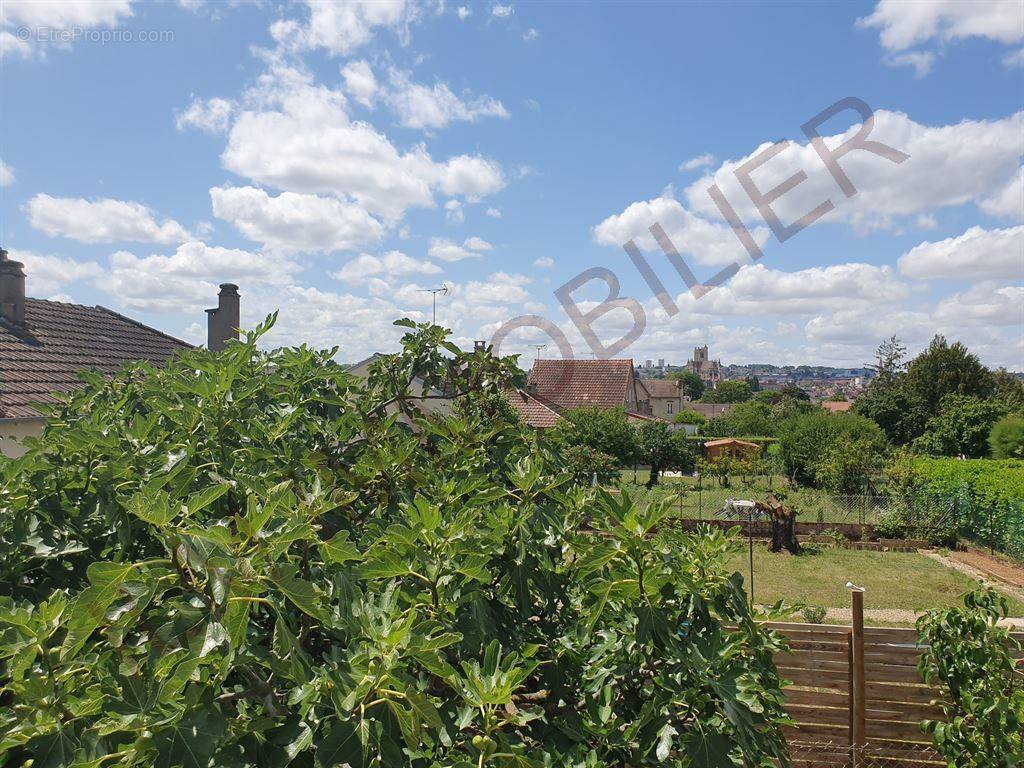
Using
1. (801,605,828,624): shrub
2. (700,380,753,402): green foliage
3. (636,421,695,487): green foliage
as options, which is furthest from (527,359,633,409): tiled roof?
(700,380,753,402): green foliage

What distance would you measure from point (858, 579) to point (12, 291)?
1797cm

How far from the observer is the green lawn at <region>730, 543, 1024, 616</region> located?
42.1 ft

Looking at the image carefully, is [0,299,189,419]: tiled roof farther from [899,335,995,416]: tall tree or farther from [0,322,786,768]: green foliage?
[899,335,995,416]: tall tree

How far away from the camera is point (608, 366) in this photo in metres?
37.8

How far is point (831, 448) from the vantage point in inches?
1036

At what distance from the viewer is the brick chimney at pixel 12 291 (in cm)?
1123

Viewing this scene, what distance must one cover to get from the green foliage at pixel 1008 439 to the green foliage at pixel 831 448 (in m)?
3.96

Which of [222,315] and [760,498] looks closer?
[222,315]

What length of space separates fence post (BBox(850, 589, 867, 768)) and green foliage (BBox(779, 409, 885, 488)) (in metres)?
21.5

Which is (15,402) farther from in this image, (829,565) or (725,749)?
(829,565)

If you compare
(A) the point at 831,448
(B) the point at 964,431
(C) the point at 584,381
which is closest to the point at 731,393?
(C) the point at 584,381

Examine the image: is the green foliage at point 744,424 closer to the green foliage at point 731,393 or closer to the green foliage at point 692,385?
the green foliage at point 731,393

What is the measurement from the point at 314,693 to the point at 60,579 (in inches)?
45.8

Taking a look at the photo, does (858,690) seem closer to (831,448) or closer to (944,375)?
(831,448)
